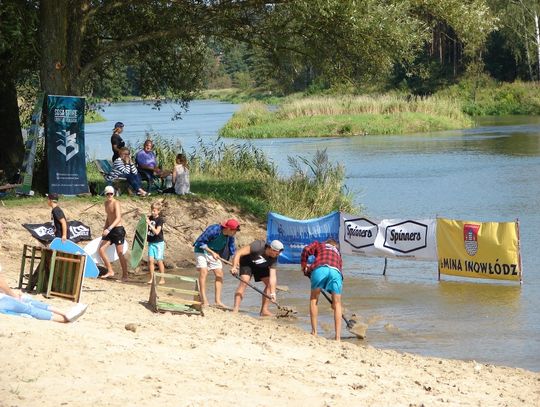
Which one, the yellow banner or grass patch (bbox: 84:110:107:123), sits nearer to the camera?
the yellow banner

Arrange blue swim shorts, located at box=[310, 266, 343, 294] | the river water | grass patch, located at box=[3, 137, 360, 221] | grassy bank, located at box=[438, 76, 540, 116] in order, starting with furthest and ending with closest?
grassy bank, located at box=[438, 76, 540, 116] → grass patch, located at box=[3, 137, 360, 221] → the river water → blue swim shorts, located at box=[310, 266, 343, 294]

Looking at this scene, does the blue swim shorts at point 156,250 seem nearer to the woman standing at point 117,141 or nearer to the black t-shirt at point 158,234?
the black t-shirt at point 158,234

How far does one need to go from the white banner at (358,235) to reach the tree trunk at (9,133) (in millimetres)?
8622

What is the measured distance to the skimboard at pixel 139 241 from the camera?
17625mm

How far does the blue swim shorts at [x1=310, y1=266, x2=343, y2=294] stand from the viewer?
14.1 metres

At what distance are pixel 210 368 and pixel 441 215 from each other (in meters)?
19.2

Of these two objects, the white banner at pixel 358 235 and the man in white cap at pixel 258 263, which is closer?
the man in white cap at pixel 258 263

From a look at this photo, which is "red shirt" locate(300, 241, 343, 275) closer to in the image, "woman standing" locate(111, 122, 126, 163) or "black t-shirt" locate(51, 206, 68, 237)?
"black t-shirt" locate(51, 206, 68, 237)

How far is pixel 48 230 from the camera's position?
57.0ft

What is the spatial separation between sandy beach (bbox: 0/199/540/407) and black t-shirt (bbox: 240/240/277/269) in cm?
100

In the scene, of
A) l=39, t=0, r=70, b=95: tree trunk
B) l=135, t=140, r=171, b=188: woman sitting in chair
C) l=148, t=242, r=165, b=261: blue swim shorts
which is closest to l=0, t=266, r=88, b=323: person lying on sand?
l=148, t=242, r=165, b=261: blue swim shorts

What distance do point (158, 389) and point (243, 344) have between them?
9.72 ft

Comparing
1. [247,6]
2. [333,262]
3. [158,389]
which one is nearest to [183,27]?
[247,6]

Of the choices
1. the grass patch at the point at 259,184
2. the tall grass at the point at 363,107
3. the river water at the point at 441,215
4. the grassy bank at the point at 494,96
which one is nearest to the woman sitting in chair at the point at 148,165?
the grass patch at the point at 259,184
